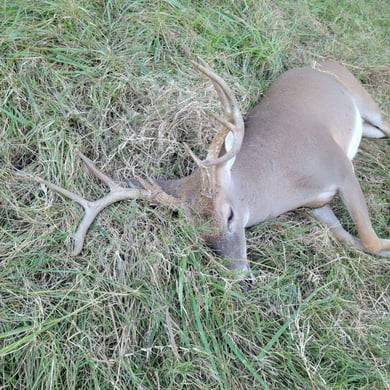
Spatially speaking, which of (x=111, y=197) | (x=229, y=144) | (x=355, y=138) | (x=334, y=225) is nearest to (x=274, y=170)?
(x=229, y=144)

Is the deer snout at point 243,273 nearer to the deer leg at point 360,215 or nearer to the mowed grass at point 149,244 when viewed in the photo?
the mowed grass at point 149,244

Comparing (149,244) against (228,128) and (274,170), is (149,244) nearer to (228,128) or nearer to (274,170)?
(228,128)

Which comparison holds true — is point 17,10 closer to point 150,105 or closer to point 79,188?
point 150,105

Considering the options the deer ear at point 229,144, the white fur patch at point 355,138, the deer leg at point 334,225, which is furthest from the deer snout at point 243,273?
the white fur patch at point 355,138

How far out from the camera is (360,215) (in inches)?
145

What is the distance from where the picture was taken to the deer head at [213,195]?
10.1 feet

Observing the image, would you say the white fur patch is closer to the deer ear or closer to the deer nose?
the deer ear

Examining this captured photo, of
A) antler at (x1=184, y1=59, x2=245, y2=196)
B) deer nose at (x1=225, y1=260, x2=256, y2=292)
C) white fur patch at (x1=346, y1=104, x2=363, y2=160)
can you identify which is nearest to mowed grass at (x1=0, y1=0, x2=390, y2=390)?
deer nose at (x1=225, y1=260, x2=256, y2=292)

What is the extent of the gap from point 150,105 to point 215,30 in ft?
3.23

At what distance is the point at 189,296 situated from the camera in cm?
310

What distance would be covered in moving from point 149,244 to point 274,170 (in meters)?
0.95

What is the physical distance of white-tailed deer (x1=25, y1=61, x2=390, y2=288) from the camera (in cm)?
315

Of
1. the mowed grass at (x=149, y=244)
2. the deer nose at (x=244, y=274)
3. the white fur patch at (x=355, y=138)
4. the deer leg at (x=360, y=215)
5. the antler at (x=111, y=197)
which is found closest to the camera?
the mowed grass at (x=149, y=244)

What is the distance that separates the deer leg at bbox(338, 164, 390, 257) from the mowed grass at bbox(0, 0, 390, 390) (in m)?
0.10
